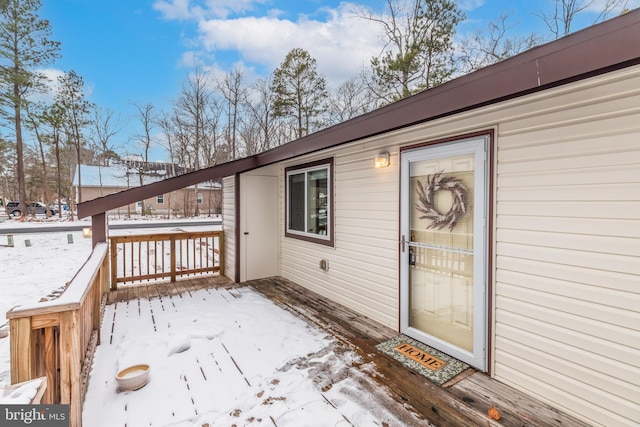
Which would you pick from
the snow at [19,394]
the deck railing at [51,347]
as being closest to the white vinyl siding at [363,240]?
the deck railing at [51,347]

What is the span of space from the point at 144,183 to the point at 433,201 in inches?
1039

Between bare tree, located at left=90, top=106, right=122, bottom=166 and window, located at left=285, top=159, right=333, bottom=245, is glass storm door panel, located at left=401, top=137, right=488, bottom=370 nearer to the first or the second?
window, located at left=285, top=159, right=333, bottom=245

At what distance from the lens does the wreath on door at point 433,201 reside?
2762mm

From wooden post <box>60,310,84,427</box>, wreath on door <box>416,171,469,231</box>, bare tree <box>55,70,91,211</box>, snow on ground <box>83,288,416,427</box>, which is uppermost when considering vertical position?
bare tree <box>55,70,91,211</box>

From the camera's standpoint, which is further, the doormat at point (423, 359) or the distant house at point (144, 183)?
the distant house at point (144, 183)

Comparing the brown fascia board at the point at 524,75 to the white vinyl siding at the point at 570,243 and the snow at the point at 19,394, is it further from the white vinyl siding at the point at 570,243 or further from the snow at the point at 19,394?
the snow at the point at 19,394

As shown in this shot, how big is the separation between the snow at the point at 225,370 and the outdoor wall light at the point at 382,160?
2.03m

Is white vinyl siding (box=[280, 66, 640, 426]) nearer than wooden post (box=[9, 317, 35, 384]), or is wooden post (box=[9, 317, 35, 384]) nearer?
wooden post (box=[9, 317, 35, 384])

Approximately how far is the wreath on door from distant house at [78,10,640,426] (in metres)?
0.01

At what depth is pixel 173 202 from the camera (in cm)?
2603

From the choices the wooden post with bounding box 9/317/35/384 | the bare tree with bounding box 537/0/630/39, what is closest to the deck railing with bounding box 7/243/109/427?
the wooden post with bounding box 9/317/35/384

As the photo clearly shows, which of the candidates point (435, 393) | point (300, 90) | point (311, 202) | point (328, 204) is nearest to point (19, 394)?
point (435, 393)

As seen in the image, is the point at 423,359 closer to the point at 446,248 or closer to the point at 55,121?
the point at 446,248

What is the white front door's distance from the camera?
5527 millimetres
